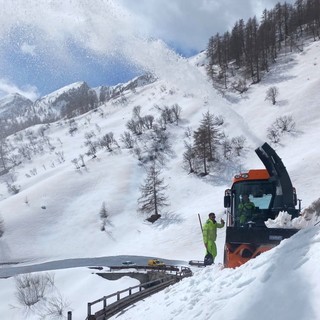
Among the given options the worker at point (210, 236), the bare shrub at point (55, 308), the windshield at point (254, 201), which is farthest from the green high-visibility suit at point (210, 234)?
the bare shrub at point (55, 308)

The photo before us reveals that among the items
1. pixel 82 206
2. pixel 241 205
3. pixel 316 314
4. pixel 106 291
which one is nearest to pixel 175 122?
pixel 82 206

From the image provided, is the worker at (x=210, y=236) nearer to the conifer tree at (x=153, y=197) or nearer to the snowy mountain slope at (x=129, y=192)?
the snowy mountain slope at (x=129, y=192)

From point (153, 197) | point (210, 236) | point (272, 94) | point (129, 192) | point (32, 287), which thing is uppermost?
point (272, 94)

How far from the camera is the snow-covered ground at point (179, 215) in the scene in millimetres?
6434

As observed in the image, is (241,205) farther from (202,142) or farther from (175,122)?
(175,122)

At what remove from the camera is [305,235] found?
7.41 metres

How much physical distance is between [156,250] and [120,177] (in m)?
21.9

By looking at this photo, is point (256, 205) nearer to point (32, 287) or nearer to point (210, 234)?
point (210, 234)

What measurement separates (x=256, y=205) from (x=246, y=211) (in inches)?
15.7

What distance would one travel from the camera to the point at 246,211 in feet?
38.2

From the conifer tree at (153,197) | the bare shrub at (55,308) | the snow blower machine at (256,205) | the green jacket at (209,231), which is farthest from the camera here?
the conifer tree at (153,197)

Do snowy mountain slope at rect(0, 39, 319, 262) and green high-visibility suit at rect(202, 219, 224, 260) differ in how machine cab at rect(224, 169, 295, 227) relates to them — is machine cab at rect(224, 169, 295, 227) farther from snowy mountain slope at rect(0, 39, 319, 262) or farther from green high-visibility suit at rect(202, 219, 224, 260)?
snowy mountain slope at rect(0, 39, 319, 262)

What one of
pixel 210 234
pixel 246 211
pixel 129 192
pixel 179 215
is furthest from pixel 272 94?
pixel 246 211

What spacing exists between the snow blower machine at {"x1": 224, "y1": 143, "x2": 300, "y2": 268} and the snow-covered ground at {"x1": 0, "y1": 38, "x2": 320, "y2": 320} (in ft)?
3.00
